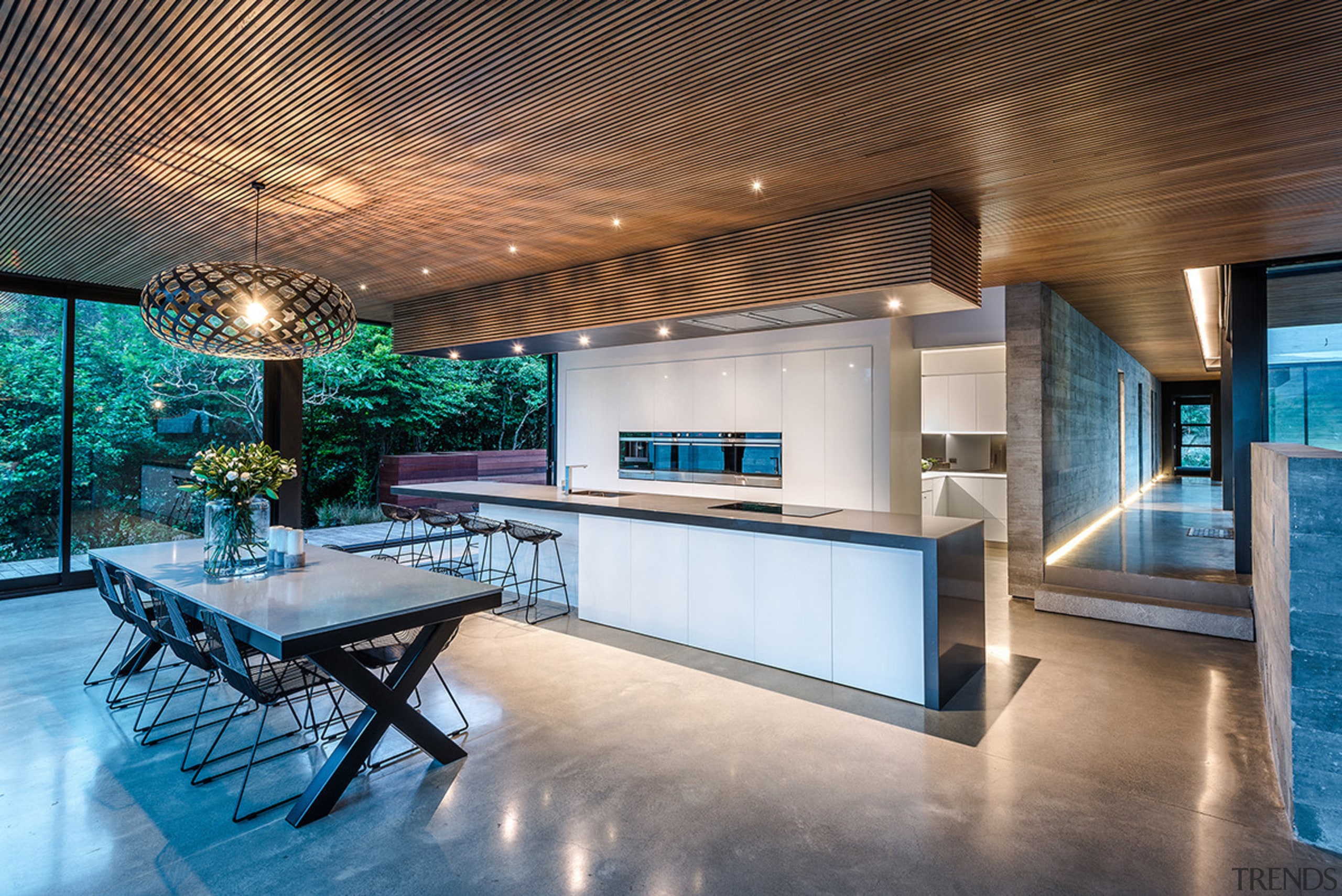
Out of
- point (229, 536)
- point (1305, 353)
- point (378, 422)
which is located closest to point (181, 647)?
point (229, 536)

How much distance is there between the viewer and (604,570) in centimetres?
503

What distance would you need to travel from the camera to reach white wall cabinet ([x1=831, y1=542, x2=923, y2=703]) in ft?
11.6

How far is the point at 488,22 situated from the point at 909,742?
3295 millimetres

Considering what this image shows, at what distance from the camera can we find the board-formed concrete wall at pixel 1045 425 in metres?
5.74

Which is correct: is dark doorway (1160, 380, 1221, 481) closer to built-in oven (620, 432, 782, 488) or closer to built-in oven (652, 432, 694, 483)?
built-in oven (620, 432, 782, 488)

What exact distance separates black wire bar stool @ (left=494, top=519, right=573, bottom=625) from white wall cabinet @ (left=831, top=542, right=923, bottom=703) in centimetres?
232

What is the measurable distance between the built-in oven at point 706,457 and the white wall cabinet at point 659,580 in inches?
69.2

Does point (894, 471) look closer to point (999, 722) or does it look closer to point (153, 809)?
point (999, 722)

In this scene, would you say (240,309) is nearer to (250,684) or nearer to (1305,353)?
(250,684)

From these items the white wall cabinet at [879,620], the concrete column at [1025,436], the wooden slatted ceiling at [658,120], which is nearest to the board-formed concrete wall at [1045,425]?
the concrete column at [1025,436]

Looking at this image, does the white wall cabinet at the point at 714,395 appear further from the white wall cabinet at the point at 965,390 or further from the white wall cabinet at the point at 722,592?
the white wall cabinet at the point at 965,390

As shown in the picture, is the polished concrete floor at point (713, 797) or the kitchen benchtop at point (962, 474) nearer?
the polished concrete floor at point (713, 797)

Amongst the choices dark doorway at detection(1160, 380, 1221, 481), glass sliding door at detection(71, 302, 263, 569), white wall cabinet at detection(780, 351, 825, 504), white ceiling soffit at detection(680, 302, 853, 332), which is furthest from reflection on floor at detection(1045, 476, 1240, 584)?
dark doorway at detection(1160, 380, 1221, 481)

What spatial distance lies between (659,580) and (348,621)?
2.47m
